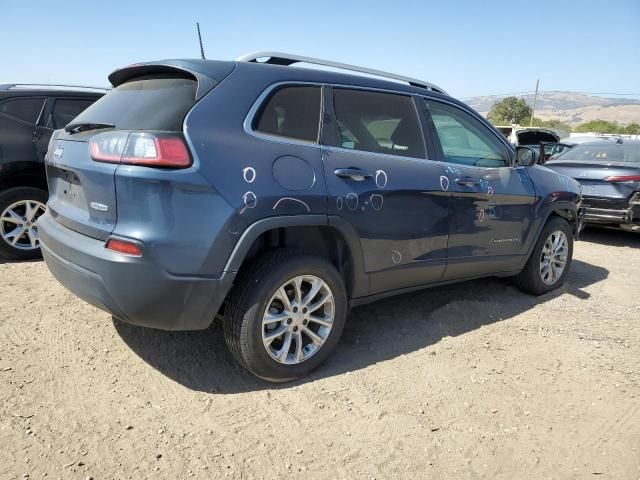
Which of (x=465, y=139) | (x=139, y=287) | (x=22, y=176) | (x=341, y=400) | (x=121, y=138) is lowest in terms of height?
(x=341, y=400)

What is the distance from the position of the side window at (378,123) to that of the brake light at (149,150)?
1043 mm

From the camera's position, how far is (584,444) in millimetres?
2602

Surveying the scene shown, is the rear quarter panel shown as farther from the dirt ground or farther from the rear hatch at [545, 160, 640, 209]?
the rear hatch at [545, 160, 640, 209]

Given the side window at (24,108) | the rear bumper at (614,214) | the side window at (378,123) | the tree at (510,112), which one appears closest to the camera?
the side window at (378,123)

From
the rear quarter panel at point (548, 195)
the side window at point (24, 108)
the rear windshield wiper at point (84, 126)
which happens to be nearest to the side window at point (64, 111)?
the side window at point (24, 108)

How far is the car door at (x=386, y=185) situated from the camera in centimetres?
305

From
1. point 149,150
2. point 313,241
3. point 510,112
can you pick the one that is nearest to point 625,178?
point 313,241

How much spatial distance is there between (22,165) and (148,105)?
309 cm

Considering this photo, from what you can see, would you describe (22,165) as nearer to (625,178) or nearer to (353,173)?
(353,173)

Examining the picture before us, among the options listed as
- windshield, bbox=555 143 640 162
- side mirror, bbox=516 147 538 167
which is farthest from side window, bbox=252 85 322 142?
windshield, bbox=555 143 640 162

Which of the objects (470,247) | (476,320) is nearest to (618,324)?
(476,320)

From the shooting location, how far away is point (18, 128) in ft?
16.5

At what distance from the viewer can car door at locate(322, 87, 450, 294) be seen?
3048 millimetres

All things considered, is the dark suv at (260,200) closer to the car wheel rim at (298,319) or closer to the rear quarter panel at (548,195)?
the car wheel rim at (298,319)
